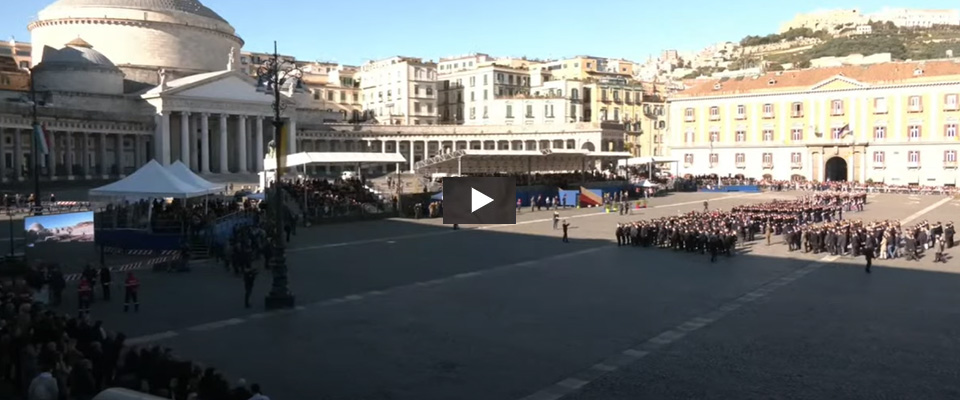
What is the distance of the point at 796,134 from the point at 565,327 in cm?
7366

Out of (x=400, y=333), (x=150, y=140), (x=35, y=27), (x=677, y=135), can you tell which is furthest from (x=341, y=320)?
(x=677, y=135)

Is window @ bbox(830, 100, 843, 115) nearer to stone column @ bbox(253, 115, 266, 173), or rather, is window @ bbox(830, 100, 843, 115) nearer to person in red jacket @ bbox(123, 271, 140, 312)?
stone column @ bbox(253, 115, 266, 173)

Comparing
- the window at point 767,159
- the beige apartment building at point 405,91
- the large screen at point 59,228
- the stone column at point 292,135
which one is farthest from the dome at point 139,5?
the window at point 767,159

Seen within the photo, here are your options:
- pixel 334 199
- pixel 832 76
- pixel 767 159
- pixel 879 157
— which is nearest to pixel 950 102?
pixel 879 157

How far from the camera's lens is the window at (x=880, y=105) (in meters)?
77.4

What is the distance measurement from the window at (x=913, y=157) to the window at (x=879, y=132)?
2.82 m

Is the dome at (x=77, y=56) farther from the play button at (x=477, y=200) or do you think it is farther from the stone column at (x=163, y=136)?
the play button at (x=477, y=200)

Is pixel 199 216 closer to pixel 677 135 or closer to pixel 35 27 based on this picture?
pixel 35 27

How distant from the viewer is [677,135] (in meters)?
91.9

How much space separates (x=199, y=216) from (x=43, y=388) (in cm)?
2141

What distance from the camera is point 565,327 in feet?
56.0

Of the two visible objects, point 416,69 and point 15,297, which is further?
point 416,69

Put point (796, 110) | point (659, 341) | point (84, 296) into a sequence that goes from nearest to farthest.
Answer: point (659, 341), point (84, 296), point (796, 110)

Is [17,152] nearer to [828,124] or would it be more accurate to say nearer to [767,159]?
[767,159]
